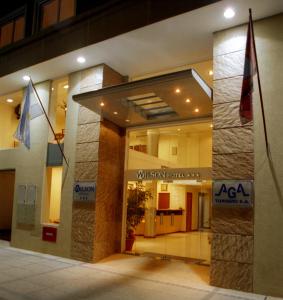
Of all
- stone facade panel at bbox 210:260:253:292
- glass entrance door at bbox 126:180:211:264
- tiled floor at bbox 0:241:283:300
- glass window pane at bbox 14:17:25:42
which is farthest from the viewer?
glass window pane at bbox 14:17:25:42

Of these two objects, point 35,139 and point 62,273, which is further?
point 35,139

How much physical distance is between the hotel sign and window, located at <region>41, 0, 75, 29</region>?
16.9 ft

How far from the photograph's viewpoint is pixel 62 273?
7.68m

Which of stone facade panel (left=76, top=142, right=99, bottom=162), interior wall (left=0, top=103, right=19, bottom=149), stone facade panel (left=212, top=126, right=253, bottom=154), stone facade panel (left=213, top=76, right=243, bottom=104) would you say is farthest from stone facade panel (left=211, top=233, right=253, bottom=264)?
interior wall (left=0, top=103, right=19, bottom=149)

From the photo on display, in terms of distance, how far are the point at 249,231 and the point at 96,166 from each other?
4334mm

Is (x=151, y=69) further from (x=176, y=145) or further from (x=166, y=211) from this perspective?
(x=166, y=211)

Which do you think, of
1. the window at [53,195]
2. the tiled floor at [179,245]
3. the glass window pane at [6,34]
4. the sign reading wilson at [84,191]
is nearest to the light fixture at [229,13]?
the sign reading wilson at [84,191]

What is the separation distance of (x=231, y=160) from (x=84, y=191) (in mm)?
4138

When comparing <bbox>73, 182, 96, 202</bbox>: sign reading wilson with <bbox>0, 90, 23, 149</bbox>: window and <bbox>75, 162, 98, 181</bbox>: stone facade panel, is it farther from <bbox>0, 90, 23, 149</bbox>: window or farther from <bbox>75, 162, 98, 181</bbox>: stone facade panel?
<bbox>0, 90, 23, 149</bbox>: window

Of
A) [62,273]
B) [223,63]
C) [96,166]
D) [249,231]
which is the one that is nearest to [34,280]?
[62,273]

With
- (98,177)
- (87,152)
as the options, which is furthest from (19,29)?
(98,177)

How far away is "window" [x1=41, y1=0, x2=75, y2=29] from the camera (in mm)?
10496

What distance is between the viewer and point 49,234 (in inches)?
391

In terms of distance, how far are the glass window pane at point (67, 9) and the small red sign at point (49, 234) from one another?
6.33 meters
